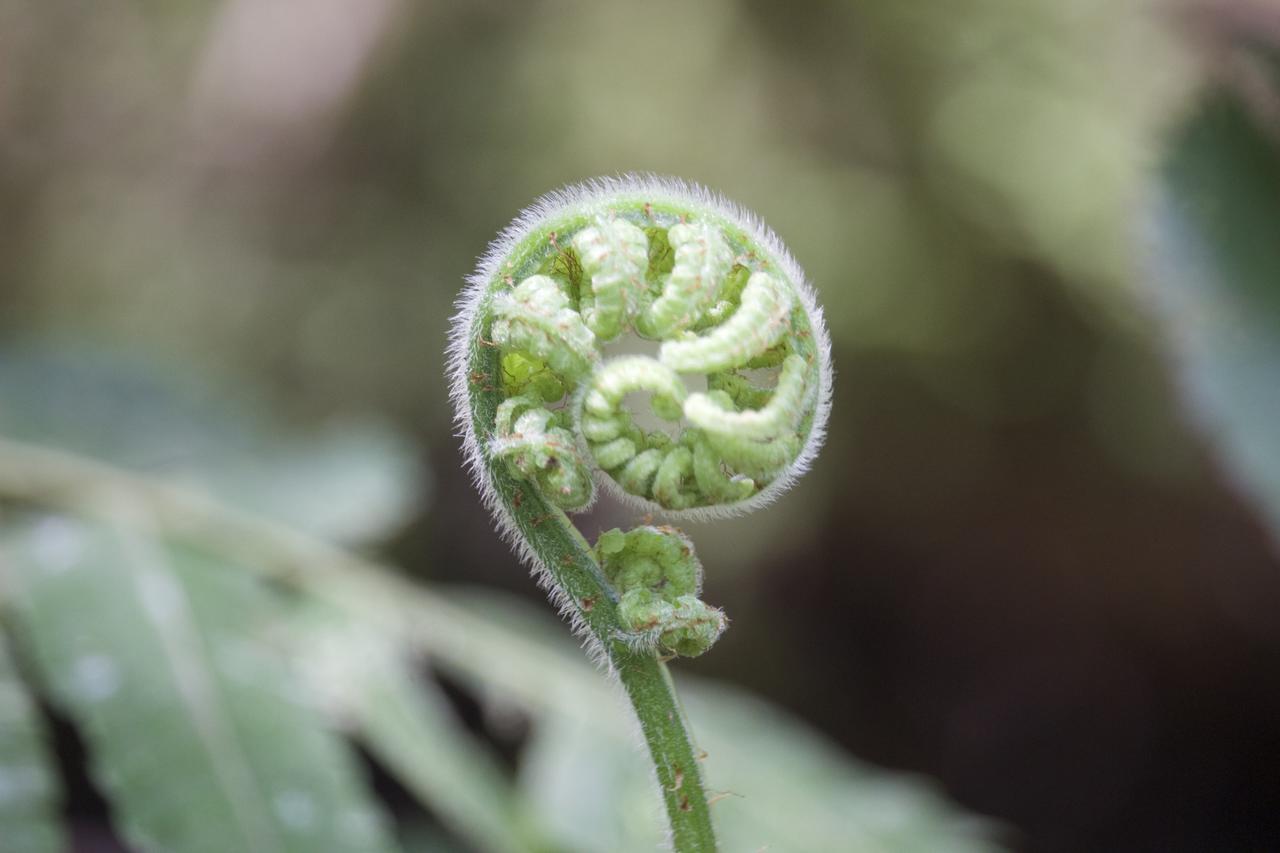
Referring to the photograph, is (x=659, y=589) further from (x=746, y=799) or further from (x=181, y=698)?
(x=746, y=799)

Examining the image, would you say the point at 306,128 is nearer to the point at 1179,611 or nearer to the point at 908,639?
the point at 908,639

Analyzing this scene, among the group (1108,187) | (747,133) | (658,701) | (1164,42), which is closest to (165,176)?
(747,133)

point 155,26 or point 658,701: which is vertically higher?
point 155,26

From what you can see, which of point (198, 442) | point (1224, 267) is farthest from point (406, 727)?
point (1224, 267)

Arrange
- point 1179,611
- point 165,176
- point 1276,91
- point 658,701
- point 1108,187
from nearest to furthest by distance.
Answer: point 658,701 < point 1276,91 < point 1108,187 < point 1179,611 < point 165,176

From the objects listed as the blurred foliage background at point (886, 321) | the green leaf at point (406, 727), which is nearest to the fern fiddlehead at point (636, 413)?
the green leaf at point (406, 727)

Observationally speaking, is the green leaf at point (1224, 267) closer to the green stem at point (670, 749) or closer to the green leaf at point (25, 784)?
the green stem at point (670, 749)
